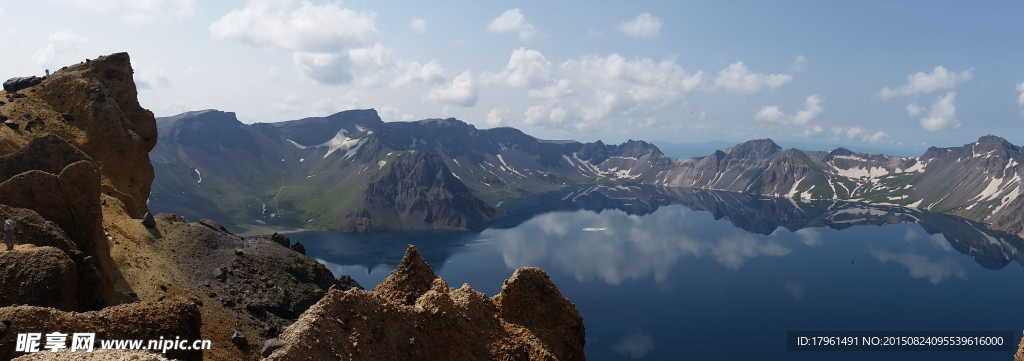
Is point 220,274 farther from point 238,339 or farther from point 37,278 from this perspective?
point 37,278

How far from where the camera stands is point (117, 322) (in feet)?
85.5

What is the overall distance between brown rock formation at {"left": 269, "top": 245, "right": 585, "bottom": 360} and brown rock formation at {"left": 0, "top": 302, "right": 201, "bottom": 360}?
33.9ft

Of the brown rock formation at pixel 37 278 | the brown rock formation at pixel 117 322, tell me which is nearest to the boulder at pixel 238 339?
the brown rock formation at pixel 117 322

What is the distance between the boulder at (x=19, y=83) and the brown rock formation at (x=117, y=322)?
50036mm

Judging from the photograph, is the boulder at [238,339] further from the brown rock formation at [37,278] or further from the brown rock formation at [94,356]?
the brown rock formation at [94,356]

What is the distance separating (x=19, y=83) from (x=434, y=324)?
214ft

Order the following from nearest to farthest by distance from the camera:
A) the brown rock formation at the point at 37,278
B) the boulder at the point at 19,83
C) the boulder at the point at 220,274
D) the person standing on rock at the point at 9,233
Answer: the brown rock formation at the point at 37,278, the person standing on rock at the point at 9,233, the boulder at the point at 220,274, the boulder at the point at 19,83

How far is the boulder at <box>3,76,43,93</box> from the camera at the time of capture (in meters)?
60.5

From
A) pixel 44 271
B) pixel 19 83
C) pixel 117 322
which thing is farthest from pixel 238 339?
pixel 19 83

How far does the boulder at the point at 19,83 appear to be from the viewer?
6047 centimetres

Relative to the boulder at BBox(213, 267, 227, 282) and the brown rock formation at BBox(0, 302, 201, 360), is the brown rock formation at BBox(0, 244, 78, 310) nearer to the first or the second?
the brown rock formation at BBox(0, 302, 201, 360)

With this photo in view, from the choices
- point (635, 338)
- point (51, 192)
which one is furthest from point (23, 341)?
point (635, 338)

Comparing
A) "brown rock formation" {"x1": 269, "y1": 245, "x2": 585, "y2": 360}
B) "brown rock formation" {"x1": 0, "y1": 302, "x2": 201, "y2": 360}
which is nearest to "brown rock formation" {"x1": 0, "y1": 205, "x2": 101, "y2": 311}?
"brown rock formation" {"x1": 0, "y1": 302, "x2": 201, "y2": 360}

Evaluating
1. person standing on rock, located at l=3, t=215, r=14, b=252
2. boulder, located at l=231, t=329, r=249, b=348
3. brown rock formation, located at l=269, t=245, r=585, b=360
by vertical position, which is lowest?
boulder, located at l=231, t=329, r=249, b=348
